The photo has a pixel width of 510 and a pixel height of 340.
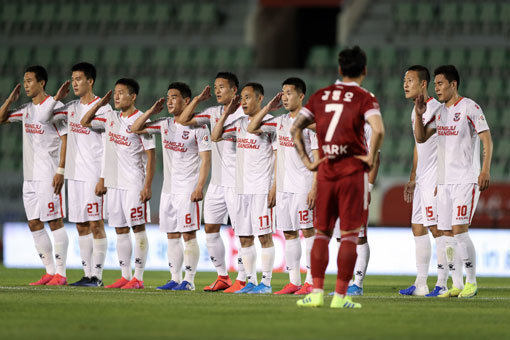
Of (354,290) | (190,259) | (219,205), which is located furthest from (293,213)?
(190,259)

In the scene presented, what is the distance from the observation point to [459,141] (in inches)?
399

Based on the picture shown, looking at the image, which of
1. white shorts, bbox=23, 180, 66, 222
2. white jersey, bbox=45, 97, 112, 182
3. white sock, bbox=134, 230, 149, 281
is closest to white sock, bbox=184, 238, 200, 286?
white sock, bbox=134, 230, 149, 281

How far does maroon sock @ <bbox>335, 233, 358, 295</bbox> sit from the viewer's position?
7.89 metres

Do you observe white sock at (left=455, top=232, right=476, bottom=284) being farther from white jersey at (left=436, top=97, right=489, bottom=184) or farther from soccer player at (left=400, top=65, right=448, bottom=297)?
white jersey at (left=436, top=97, right=489, bottom=184)

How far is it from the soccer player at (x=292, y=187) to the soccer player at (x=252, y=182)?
0.12 m

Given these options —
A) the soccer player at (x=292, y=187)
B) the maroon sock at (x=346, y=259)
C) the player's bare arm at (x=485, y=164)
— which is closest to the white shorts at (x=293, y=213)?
the soccer player at (x=292, y=187)

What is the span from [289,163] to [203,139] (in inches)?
42.7

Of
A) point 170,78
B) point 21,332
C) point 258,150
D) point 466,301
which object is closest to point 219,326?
point 21,332

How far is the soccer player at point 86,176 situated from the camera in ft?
37.2

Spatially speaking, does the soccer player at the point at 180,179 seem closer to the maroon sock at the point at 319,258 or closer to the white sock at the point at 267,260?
the white sock at the point at 267,260

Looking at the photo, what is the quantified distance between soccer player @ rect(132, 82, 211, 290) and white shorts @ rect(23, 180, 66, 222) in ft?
4.94

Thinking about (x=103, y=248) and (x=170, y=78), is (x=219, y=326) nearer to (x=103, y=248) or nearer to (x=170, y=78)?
(x=103, y=248)

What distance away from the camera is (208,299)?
9133 millimetres

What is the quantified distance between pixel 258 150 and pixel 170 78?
45.6 feet
